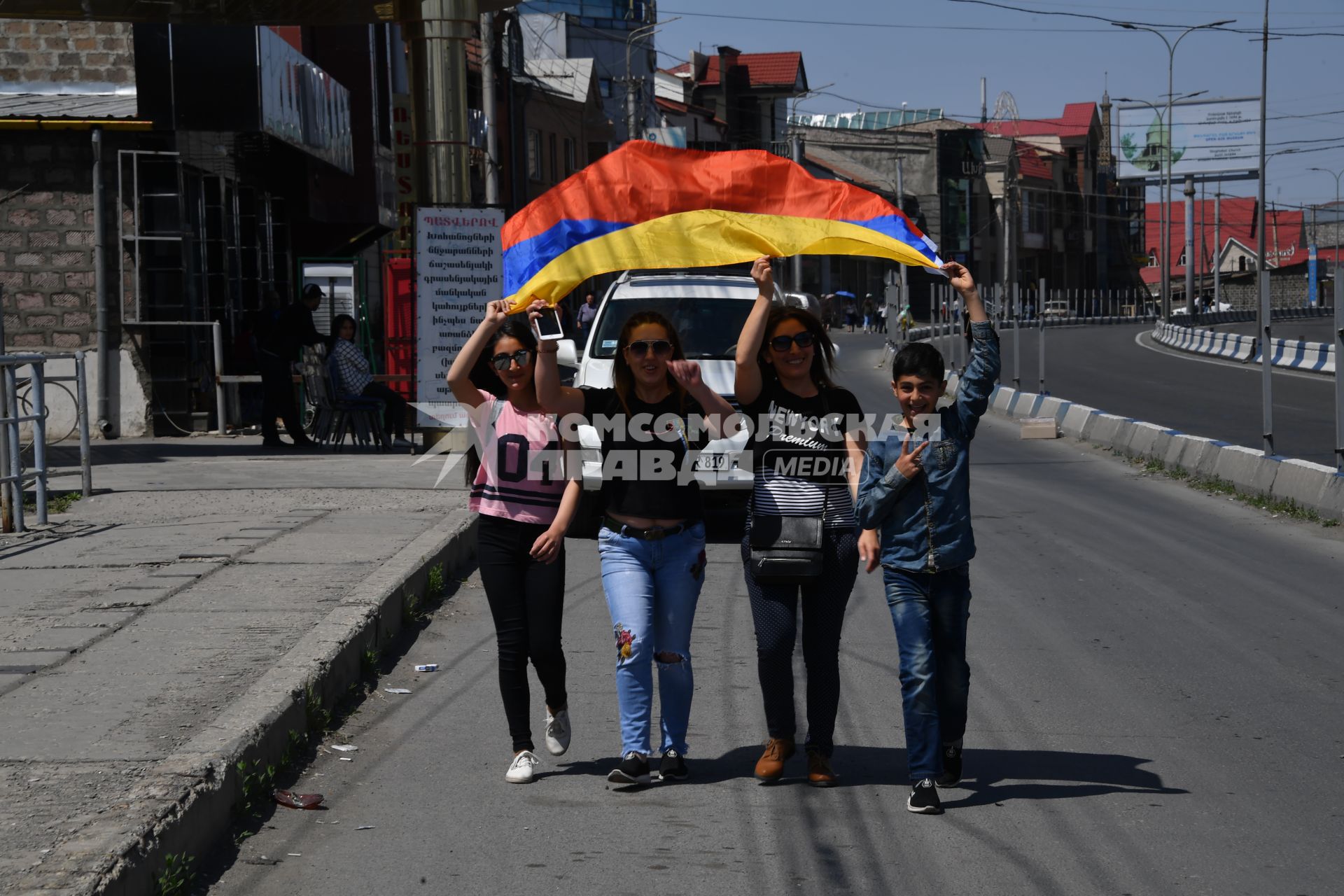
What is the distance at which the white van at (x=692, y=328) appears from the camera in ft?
37.3

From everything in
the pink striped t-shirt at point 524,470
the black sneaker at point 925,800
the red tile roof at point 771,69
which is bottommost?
the black sneaker at point 925,800

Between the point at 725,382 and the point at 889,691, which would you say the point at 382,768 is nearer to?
the point at 889,691

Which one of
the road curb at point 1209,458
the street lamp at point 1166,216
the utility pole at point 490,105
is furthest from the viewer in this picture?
the street lamp at point 1166,216

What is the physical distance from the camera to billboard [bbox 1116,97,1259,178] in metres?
78.9

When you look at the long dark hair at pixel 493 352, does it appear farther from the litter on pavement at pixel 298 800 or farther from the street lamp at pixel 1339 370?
the street lamp at pixel 1339 370

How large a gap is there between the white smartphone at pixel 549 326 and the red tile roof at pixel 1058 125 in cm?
11667

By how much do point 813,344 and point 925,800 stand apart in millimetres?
1639

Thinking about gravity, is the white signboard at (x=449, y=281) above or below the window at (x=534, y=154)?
below

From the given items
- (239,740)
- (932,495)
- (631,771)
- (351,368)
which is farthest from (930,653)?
(351,368)

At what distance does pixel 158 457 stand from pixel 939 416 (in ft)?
41.3

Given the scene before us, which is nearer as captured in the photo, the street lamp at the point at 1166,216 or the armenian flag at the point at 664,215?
A: the armenian flag at the point at 664,215

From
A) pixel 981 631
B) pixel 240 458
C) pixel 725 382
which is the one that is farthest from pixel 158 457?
pixel 981 631

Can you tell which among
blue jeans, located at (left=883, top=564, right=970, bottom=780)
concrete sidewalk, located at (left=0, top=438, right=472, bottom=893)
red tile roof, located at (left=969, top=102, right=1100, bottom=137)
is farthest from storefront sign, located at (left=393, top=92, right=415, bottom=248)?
red tile roof, located at (left=969, top=102, right=1100, bottom=137)

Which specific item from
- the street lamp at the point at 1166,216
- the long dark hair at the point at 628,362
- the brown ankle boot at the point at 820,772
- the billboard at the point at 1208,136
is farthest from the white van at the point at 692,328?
the billboard at the point at 1208,136
